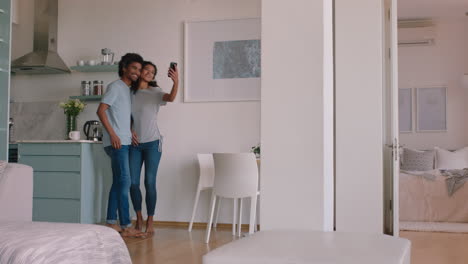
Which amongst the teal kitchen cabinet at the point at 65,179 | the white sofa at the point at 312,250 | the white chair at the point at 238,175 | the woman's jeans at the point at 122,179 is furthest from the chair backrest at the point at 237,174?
the white sofa at the point at 312,250

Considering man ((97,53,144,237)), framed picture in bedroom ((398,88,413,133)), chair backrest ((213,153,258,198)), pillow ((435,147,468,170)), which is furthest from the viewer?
framed picture in bedroom ((398,88,413,133))

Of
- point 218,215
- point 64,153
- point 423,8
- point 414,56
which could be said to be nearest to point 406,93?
point 414,56

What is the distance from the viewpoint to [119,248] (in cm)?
212

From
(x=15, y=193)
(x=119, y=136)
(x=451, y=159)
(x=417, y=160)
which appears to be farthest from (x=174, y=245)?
(x=451, y=159)

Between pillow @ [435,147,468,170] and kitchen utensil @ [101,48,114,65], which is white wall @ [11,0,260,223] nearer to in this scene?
kitchen utensil @ [101,48,114,65]

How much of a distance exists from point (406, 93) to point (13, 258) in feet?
23.7

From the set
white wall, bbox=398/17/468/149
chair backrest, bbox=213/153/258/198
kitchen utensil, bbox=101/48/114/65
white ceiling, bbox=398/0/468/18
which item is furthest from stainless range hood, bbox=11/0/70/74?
white wall, bbox=398/17/468/149

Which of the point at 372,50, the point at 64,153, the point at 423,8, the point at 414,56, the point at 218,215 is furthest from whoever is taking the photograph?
the point at 414,56

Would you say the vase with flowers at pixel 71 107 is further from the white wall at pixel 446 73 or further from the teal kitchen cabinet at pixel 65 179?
the white wall at pixel 446 73

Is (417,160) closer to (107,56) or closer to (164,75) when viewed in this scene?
(164,75)

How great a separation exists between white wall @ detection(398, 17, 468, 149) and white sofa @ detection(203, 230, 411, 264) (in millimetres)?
6562

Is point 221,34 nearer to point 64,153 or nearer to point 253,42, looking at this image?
point 253,42

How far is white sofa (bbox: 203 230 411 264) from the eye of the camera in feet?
4.84

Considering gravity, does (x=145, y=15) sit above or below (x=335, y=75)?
above
